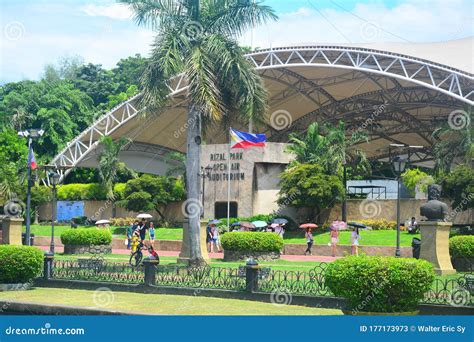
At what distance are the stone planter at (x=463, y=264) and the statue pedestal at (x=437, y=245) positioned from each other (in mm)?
1169

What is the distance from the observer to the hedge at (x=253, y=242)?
32188 millimetres

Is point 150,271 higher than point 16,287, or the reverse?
point 150,271

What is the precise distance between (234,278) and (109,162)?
4290cm

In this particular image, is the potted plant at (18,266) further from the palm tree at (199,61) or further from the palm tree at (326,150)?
the palm tree at (326,150)

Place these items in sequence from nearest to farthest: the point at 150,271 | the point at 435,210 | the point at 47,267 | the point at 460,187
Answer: the point at 150,271, the point at 435,210, the point at 47,267, the point at 460,187

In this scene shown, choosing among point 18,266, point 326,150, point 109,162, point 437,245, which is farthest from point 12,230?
point 109,162

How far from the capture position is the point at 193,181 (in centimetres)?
2834

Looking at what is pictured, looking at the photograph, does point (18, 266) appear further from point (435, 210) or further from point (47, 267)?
point (435, 210)

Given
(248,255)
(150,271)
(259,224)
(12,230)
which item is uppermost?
(12,230)

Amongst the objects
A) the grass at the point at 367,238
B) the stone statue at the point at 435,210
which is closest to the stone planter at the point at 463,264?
the stone statue at the point at 435,210

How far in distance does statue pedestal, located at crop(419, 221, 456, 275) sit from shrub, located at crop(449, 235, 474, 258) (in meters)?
1.03

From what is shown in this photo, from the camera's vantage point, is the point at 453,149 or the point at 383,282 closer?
the point at 383,282

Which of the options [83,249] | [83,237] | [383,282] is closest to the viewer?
[383,282]

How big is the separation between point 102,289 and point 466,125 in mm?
32587
